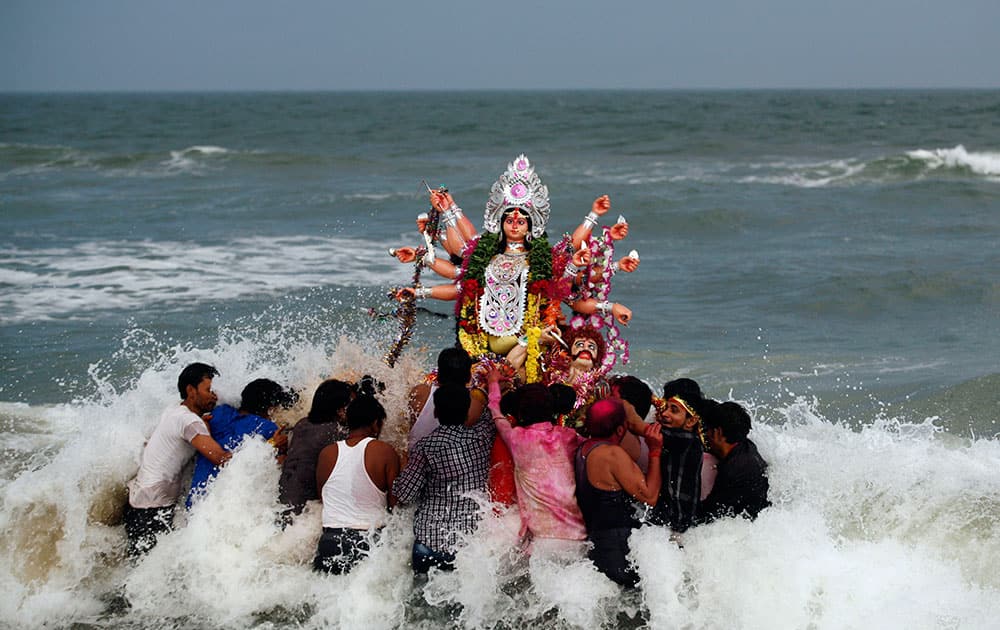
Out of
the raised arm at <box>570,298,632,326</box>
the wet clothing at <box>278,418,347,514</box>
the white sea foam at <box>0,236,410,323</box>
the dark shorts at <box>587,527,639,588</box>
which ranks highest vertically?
the raised arm at <box>570,298,632,326</box>

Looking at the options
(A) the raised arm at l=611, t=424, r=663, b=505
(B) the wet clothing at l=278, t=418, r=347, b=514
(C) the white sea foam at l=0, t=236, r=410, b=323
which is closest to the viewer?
(A) the raised arm at l=611, t=424, r=663, b=505

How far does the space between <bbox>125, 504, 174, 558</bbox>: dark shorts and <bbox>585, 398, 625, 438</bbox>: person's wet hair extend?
259 centimetres

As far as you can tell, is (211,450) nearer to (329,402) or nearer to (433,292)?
(329,402)

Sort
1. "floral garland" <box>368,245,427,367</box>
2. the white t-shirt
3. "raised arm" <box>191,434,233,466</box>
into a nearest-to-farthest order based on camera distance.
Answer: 1. "raised arm" <box>191,434,233,466</box>
2. the white t-shirt
3. "floral garland" <box>368,245,427,367</box>

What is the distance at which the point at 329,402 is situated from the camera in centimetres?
600

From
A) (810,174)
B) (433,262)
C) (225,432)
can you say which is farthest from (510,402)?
(810,174)

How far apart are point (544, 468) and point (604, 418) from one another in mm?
439

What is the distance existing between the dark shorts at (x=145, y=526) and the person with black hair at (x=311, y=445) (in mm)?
770

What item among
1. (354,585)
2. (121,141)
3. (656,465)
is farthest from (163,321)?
(121,141)

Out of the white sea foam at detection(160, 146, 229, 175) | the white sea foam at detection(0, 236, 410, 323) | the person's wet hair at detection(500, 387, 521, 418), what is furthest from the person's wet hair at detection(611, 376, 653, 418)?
the white sea foam at detection(160, 146, 229, 175)

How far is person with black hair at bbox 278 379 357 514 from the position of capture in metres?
6.00

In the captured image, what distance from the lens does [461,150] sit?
142 ft

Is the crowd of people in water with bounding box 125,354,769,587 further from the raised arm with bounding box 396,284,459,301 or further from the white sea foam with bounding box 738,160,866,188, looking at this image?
the white sea foam with bounding box 738,160,866,188

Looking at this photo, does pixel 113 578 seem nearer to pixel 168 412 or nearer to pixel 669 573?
pixel 168 412
